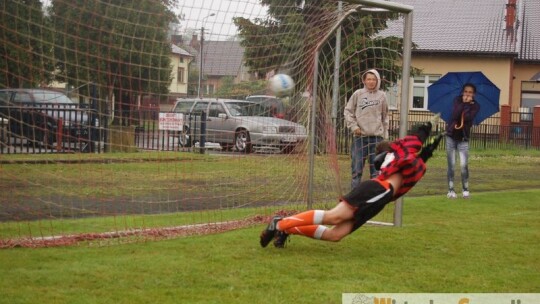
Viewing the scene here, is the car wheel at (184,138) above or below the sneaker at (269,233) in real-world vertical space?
above

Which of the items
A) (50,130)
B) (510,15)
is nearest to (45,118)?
(50,130)

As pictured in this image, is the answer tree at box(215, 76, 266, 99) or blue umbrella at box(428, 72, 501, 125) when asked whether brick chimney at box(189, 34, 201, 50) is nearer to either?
tree at box(215, 76, 266, 99)

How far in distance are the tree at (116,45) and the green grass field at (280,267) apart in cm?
170

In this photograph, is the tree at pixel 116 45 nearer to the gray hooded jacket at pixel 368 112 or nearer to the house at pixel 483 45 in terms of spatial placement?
the gray hooded jacket at pixel 368 112

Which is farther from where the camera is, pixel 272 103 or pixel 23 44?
pixel 272 103

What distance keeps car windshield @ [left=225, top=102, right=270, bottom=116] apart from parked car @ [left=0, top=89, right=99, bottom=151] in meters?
1.74

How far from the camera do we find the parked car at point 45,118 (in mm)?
9773

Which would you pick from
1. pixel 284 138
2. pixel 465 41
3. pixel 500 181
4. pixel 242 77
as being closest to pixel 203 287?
pixel 242 77

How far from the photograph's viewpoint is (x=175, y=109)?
9.49m

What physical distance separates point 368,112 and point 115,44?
3.72 m

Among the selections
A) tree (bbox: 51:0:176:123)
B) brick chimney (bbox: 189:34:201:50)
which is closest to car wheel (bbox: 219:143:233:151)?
brick chimney (bbox: 189:34:201:50)

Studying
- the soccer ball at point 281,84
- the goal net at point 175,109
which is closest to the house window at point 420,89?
the goal net at point 175,109

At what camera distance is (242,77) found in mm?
9211

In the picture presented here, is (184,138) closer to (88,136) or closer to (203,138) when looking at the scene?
(203,138)
